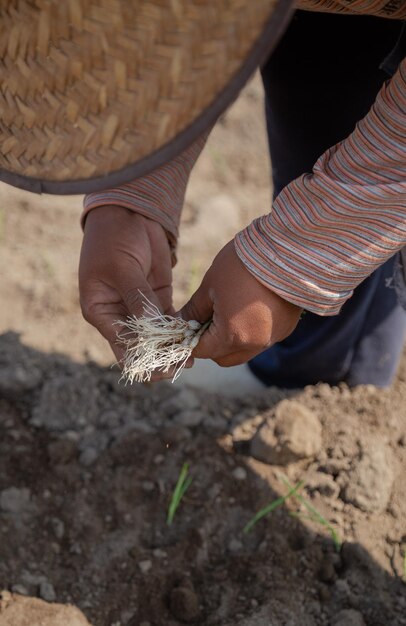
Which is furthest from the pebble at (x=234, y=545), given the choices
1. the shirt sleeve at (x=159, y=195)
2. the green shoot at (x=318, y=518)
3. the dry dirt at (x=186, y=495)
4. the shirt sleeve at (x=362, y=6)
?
the shirt sleeve at (x=362, y=6)

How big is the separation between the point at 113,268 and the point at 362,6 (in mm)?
565

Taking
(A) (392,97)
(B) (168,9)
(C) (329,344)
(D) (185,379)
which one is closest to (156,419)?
(D) (185,379)

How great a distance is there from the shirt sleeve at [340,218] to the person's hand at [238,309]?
22 millimetres

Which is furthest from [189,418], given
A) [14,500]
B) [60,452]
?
[14,500]

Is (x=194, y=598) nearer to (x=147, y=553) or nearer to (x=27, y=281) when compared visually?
(x=147, y=553)

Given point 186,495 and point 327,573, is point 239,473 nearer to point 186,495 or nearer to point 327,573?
point 186,495

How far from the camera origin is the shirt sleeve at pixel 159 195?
4.46ft

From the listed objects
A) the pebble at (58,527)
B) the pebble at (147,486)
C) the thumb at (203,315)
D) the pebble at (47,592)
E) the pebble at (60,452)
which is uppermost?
the thumb at (203,315)

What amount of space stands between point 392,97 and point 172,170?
477 millimetres

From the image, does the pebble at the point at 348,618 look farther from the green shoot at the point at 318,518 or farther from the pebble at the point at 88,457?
the pebble at the point at 88,457

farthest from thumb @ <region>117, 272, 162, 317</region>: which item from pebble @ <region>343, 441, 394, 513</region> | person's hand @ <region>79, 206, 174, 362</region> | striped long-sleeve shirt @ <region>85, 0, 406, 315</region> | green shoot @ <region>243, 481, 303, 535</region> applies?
pebble @ <region>343, 441, 394, 513</region>

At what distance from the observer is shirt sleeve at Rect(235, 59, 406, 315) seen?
1.06 meters

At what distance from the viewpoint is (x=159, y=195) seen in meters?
1.39

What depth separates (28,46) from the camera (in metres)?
0.99
